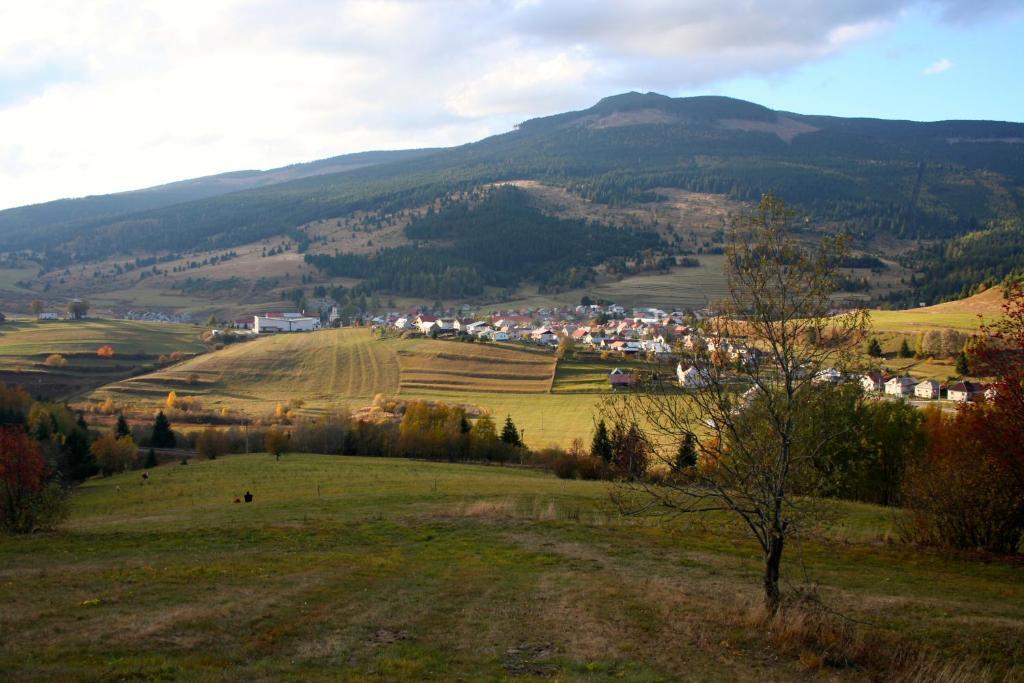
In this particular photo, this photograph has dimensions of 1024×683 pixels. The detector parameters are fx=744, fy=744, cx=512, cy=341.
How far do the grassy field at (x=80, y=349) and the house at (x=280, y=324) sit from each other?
11781mm

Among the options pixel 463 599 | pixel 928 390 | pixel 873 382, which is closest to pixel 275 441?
pixel 463 599

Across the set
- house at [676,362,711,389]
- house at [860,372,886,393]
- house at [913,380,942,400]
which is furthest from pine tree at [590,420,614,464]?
house at [913,380,942,400]

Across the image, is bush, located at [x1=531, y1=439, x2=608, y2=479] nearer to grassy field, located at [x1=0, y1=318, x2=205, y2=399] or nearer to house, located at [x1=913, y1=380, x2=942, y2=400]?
house, located at [x1=913, y1=380, x2=942, y2=400]

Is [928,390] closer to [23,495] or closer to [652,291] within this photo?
[23,495]

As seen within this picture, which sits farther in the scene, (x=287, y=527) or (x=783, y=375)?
(x=287, y=527)

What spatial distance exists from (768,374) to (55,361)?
95.9m

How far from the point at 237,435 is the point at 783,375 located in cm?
5295

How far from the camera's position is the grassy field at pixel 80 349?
8319 cm

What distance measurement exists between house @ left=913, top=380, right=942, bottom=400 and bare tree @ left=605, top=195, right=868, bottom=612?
5955 centimetres

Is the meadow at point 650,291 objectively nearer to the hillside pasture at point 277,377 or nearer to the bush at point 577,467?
the hillside pasture at point 277,377

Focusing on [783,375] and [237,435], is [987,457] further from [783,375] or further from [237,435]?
[237,435]

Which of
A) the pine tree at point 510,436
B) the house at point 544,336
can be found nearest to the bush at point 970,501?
the pine tree at point 510,436

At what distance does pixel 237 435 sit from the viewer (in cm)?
5859

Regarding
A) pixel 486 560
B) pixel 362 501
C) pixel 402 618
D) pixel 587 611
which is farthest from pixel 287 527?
pixel 587 611
